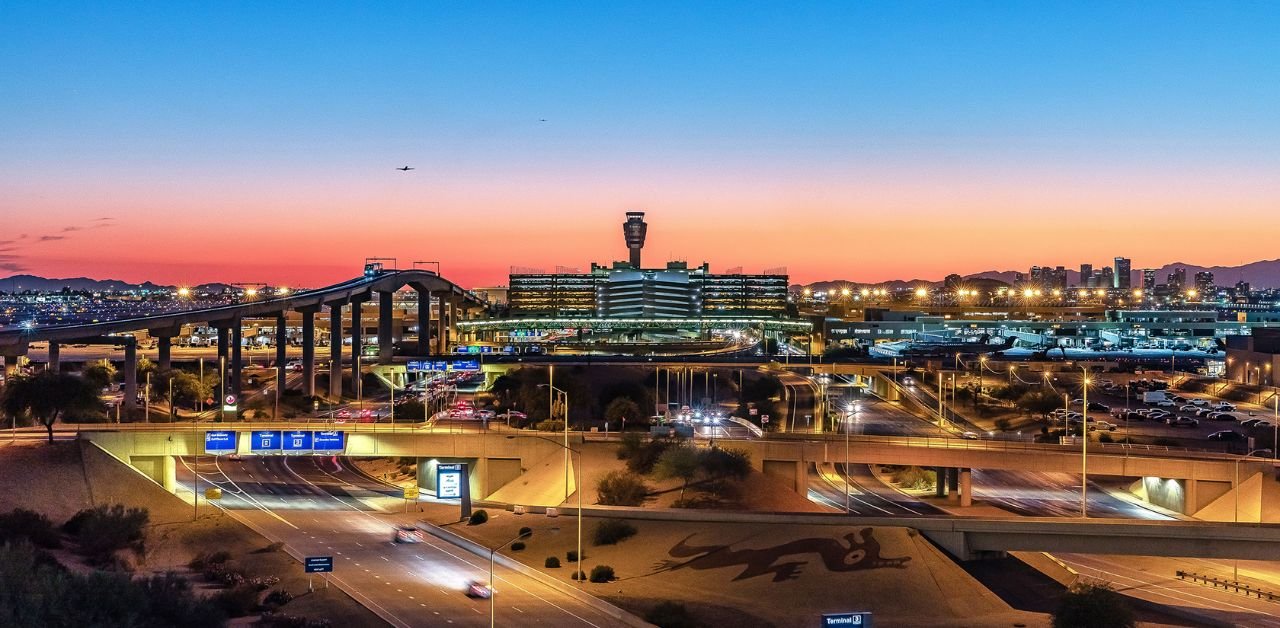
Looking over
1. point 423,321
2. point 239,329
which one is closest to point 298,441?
point 239,329

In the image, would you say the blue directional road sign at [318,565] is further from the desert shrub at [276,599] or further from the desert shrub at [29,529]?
the desert shrub at [29,529]

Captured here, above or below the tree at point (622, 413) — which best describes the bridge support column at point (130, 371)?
above

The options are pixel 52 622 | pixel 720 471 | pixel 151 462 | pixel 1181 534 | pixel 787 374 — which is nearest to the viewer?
pixel 52 622

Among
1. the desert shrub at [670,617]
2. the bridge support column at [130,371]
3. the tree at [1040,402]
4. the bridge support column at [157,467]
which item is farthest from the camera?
the tree at [1040,402]

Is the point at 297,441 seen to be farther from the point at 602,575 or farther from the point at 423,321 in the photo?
the point at 423,321

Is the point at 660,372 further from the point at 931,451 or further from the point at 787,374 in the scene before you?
the point at 931,451

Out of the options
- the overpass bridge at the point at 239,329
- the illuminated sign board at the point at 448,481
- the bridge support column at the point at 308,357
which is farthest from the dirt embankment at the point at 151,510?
the bridge support column at the point at 308,357

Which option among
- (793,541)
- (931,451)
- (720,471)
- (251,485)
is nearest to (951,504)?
(931,451)
